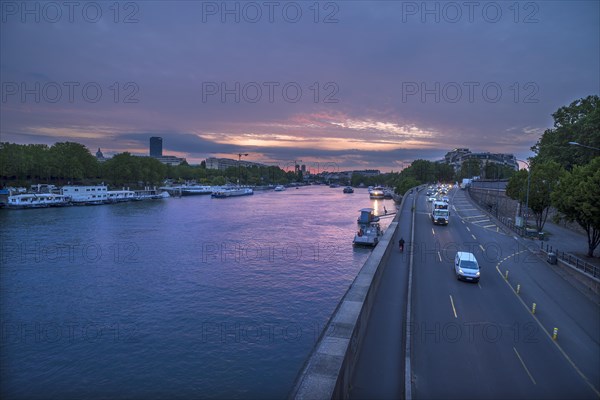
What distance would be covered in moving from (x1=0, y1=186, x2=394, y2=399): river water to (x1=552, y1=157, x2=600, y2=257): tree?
1788cm

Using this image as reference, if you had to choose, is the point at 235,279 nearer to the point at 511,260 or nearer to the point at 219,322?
the point at 219,322

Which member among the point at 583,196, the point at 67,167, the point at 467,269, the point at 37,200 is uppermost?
the point at 67,167

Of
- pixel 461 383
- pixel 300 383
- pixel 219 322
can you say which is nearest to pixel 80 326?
pixel 219 322

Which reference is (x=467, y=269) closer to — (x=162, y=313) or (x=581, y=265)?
(x=581, y=265)

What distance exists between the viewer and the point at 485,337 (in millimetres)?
16531

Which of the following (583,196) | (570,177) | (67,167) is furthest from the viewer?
(67,167)

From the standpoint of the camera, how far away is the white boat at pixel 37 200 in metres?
84.0

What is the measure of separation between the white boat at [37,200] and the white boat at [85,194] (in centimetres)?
194

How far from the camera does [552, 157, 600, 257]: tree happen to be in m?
25.0

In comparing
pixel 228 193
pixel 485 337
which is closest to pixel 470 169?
pixel 228 193

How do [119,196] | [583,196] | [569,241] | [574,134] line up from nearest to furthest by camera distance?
[583,196], [569,241], [574,134], [119,196]

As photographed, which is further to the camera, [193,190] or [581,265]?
[193,190]

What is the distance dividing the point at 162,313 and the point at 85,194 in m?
92.2

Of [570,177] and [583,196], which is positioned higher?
[570,177]
